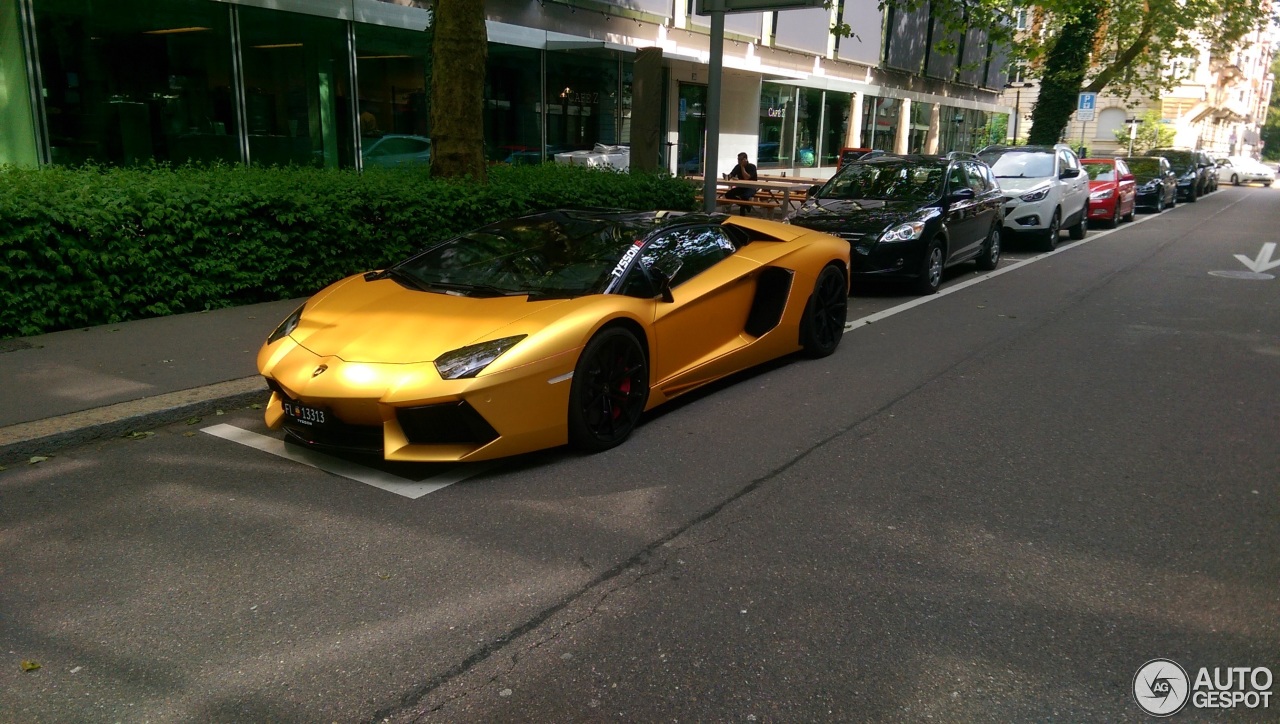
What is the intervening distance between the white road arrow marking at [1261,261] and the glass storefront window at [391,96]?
42.5 ft

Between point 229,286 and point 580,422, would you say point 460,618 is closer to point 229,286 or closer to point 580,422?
point 580,422

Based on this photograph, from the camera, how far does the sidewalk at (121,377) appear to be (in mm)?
5534

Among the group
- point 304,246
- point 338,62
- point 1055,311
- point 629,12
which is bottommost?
point 1055,311

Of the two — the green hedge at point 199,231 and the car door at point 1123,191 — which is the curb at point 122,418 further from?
the car door at point 1123,191

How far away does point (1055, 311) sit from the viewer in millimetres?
10383

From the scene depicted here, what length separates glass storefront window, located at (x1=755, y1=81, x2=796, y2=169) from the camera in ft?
90.9

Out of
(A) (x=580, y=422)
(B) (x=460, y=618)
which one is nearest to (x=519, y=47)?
(A) (x=580, y=422)

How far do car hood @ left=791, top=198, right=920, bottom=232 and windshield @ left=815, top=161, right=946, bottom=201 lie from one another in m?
0.23

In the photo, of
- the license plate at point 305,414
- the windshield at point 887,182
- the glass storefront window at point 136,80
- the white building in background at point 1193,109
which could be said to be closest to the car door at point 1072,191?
the windshield at point 887,182

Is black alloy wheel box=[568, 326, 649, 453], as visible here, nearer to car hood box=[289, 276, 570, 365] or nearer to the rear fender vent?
car hood box=[289, 276, 570, 365]

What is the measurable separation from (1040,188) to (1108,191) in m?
5.98

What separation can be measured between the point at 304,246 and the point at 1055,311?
7.74m

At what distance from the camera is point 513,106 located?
18.7 metres

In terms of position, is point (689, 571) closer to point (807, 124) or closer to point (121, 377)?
point (121, 377)
